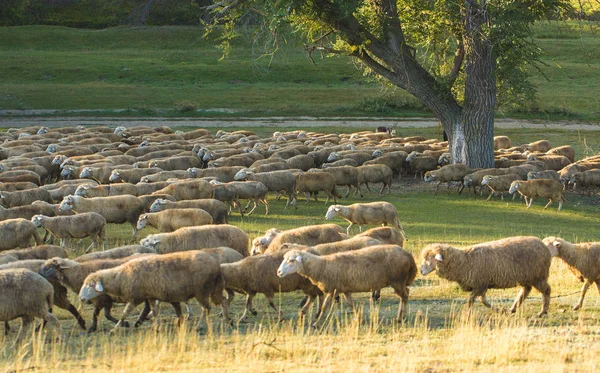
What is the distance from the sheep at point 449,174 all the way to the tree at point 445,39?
5.10 feet

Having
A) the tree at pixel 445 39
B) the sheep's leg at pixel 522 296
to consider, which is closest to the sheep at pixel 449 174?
the tree at pixel 445 39

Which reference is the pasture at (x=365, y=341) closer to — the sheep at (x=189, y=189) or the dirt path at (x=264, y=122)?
the sheep at (x=189, y=189)

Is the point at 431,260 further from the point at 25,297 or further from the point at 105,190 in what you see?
the point at 105,190

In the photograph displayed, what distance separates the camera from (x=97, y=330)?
13.2m

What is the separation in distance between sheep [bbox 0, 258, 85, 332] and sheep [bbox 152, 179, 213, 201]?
9082 millimetres

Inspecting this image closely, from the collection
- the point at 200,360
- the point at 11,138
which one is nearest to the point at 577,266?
the point at 200,360

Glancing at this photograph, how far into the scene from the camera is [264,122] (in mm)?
49188

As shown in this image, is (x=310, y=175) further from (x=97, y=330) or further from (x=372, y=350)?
(x=372, y=350)

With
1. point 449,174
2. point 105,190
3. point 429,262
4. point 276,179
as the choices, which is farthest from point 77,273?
point 449,174

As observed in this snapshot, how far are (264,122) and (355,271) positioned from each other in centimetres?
3638

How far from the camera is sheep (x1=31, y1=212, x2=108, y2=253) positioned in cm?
1902

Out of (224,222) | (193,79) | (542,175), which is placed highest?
(193,79)

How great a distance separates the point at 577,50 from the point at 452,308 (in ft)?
223

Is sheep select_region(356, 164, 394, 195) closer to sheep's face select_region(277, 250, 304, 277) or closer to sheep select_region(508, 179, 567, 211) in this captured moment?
sheep select_region(508, 179, 567, 211)
